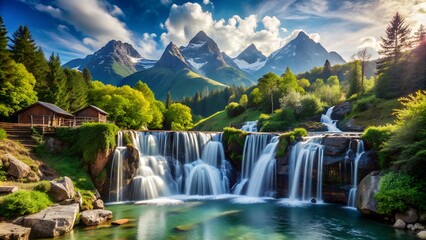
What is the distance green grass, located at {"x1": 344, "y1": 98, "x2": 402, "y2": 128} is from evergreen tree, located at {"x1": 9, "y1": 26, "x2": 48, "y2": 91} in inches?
2294

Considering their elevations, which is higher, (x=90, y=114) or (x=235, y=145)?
(x=90, y=114)

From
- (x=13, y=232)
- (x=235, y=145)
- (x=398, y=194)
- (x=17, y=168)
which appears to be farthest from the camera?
(x=235, y=145)

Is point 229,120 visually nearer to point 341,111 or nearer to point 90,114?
point 341,111

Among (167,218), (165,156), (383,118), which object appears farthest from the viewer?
(383,118)

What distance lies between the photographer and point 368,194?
2064 cm

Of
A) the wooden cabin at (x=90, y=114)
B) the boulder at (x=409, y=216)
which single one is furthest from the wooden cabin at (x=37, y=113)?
the boulder at (x=409, y=216)

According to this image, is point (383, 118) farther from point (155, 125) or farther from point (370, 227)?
point (155, 125)

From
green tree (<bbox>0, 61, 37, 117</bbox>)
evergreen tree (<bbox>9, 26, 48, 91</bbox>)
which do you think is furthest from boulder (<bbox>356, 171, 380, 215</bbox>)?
evergreen tree (<bbox>9, 26, 48, 91</bbox>)

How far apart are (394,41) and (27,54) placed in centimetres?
7610

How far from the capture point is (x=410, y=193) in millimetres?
17531

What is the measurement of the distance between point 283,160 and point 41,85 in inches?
1827

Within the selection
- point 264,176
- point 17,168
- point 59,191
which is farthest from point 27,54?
point 264,176

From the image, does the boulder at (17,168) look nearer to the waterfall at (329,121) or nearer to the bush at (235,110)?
the waterfall at (329,121)

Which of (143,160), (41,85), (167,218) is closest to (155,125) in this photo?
(41,85)
